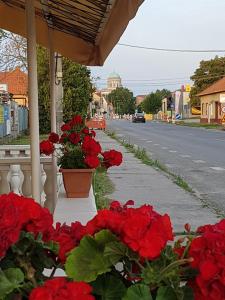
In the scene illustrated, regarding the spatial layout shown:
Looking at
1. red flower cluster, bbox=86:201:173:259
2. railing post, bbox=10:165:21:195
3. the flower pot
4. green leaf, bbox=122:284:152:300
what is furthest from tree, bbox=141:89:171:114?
green leaf, bbox=122:284:152:300

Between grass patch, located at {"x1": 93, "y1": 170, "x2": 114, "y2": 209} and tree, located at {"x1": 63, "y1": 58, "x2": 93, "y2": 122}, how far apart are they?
580 inches

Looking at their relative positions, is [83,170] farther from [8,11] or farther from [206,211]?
[206,211]

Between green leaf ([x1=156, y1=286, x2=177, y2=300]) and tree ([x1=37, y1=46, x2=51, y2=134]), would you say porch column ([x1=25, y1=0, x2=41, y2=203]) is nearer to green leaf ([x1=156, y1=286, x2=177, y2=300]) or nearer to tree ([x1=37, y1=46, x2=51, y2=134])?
green leaf ([x1=156, y1=286, x2=177, y2=300])

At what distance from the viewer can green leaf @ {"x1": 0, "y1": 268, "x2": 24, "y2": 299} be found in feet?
4.69

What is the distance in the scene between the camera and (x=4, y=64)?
29.8 metres

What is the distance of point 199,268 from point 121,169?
49.0ft

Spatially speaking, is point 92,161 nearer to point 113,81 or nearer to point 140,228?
point 140,228

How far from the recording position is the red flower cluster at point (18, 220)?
1.51m

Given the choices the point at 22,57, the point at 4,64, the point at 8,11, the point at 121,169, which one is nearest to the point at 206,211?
the point at 8,11

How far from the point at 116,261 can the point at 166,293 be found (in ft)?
0.54

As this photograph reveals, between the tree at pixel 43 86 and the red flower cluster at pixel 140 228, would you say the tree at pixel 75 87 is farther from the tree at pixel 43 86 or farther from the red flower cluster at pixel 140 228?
the red flower cluster at pixel 140 228

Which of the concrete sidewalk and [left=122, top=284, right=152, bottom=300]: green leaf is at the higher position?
[left=122, top=284, right=152, bottom=300]: green leaf

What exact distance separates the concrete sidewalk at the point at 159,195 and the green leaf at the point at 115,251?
20.3ft

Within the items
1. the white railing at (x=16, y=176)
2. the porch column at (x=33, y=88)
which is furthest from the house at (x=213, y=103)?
the porch column at (x=33, y=88)
